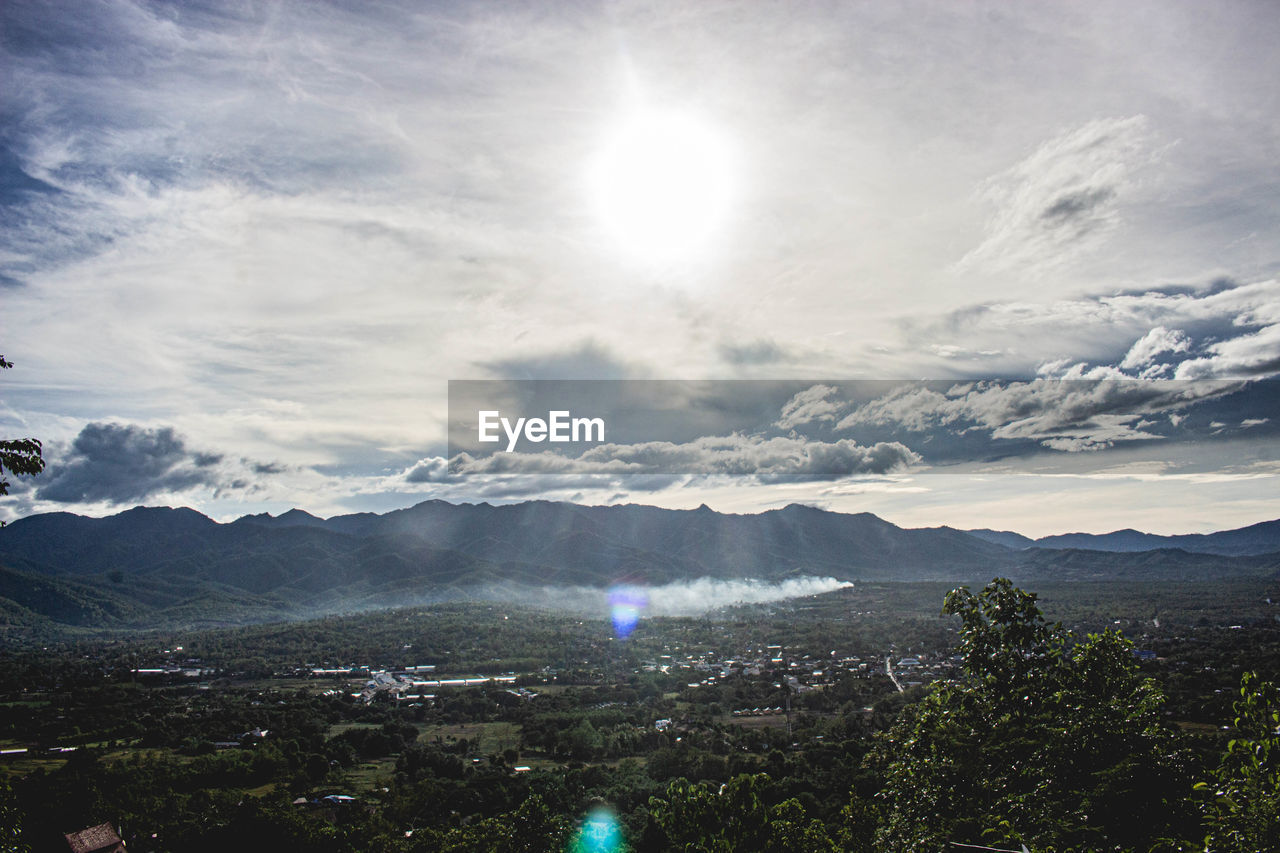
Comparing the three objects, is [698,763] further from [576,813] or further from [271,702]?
[271,702]

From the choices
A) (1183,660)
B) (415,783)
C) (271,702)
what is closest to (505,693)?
(271,702)

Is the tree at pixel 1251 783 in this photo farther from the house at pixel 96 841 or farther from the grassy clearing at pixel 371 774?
the grassy clearing at pixel 371 774

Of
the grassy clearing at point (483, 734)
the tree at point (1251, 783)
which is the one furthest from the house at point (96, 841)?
the tree at point (1251, 783)

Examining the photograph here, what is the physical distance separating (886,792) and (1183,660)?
81030 millimetres

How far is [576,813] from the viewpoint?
47625mm

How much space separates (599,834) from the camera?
38.9 metres

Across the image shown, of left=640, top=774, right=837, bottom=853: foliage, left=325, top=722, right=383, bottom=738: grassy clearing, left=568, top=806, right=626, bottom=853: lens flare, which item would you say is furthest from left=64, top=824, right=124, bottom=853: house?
left=325, top=722, right=383, bottom=738: grassy clearing

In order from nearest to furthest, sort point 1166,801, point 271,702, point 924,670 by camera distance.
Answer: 1. point 1166,801
2. point 924,670
3. point 271,702

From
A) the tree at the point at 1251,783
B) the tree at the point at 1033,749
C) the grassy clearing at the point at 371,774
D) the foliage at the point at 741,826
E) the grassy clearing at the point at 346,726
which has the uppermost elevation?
the tree at the point at 1251,783

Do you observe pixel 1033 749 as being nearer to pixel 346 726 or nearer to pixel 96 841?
pixel 96 841

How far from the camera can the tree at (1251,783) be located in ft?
21.2

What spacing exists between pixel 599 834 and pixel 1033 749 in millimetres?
34266

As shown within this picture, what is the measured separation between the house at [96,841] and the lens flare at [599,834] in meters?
24.9

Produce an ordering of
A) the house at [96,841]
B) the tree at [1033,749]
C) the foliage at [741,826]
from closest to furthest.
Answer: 1. the tree at [1033,749]
2. the foliage at [741,826]
3. the house at [96,841]
